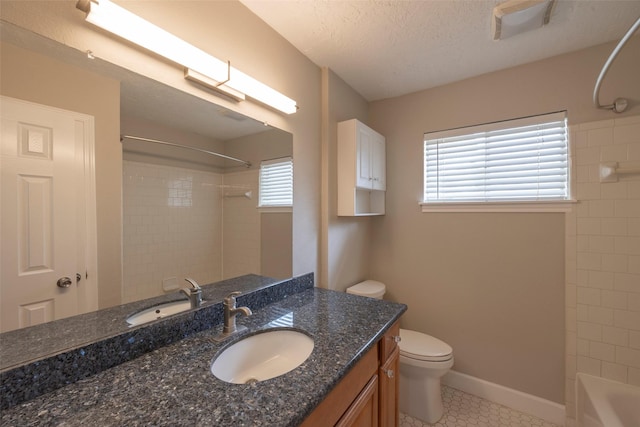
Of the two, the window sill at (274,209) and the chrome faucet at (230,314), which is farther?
the window sill at (274,209)

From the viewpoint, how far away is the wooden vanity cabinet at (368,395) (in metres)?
0.80

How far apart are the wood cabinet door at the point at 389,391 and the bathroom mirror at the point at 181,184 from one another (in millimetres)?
743

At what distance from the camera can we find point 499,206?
1.93 meters

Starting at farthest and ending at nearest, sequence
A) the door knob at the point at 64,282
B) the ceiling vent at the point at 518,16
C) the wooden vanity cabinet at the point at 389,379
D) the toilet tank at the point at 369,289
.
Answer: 1. the toilet tank at the point at 369,289
2. the ceiling vent at the point at 518,16
3. the wooden vanity cabinet at the point at 389,379
4. the door knob at the point at 64,282

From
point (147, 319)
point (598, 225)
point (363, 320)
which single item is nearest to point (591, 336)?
point (598, 225)

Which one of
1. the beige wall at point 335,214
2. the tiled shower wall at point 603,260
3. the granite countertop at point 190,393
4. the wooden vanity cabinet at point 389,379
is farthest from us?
the beige wall at point 335,214

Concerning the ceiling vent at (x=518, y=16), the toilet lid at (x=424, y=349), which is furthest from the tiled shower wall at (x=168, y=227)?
Answer: the ceiling vent at (x=518, y=16)

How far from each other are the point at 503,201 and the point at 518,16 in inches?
44.3

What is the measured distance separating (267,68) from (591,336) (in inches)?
101

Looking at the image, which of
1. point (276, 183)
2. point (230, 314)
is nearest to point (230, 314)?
point (230, 314)

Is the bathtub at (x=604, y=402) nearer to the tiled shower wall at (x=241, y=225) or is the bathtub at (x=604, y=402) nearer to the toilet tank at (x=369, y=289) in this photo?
the toilet tank at (x=369, y=289)

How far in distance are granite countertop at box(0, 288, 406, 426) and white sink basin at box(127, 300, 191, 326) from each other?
0.12 m

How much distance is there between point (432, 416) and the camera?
5.65 feet

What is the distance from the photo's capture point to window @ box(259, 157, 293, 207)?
1439 mm
